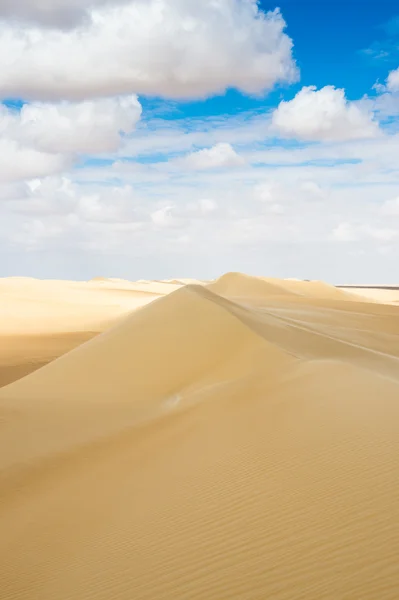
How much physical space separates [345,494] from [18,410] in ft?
20.2

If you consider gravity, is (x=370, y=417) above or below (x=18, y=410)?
above

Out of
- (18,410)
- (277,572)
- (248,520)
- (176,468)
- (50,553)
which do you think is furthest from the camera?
(18,410)

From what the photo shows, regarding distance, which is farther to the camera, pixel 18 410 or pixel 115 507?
pixel 18 410

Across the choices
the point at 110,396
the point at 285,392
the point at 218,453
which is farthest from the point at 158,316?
the point at 218,453

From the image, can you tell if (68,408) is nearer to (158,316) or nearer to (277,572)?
(158,316)

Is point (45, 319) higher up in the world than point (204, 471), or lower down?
higher up

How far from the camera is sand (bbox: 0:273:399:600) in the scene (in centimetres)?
448

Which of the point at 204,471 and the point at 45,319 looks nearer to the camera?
the point at 204,471

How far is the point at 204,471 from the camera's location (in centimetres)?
638

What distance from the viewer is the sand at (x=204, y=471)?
4.48 metres

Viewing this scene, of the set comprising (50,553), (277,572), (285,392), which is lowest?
(50,553)

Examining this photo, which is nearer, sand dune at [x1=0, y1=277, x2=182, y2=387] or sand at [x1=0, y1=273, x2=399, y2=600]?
sand at [x1=0, y1=273, x2=399, y2=600]

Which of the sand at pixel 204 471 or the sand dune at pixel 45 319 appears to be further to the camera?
the sand dune at pixel 45 319

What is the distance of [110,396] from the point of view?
1089 centimetres
